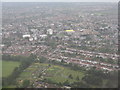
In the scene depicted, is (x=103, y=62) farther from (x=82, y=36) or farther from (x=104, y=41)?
(x=82, y=36)

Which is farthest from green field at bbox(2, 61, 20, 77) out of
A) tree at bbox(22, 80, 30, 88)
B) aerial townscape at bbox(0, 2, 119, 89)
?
tree at bbox(22, 80, 30, 88)

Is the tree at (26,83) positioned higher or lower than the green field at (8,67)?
lower

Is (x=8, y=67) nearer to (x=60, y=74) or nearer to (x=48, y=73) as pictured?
(x=48, y=73)

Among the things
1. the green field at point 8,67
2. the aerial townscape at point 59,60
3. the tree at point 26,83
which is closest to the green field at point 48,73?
the aerial townscape at point 59,60

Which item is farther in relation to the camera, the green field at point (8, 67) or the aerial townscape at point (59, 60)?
the green field at point (8, 67)

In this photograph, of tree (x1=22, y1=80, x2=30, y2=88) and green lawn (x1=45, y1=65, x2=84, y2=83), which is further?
green lawn (x1=45, y1=65, x2=84, y2=83)

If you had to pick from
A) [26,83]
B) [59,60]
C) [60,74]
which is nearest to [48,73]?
[60,74]

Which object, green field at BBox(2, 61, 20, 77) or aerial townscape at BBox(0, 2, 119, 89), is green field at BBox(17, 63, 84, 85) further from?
green field at BBox(2, 61, 20, 77)

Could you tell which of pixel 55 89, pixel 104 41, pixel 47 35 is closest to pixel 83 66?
pixel 55 89

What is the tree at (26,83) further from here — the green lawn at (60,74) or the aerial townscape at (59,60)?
the green lawn at (60,74)
